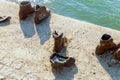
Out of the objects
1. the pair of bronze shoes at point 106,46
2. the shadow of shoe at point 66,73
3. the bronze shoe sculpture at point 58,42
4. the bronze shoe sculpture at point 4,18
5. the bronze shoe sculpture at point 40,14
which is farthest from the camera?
the bronze shoe sculpture at point 4,18

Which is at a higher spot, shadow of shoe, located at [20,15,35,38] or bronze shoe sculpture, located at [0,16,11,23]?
bronze shoe sculpture, located at [0,16,11,23]

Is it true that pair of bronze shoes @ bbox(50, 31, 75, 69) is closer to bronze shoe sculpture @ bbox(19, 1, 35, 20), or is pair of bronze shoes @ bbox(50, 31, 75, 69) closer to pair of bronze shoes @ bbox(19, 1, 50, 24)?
pair of bronze shoes @ bbox(19, 1, 50, 24)

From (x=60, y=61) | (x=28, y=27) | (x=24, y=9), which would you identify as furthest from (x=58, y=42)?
(x=24, y=9)

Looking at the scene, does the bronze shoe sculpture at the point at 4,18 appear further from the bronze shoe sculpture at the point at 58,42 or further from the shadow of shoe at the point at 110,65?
the shadow of shoe at the point at 110,65

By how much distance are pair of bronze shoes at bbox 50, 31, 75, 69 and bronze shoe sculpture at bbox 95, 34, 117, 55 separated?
670mm

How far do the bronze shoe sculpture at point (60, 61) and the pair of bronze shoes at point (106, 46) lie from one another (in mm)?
675

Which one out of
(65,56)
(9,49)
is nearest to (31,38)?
(9,49)

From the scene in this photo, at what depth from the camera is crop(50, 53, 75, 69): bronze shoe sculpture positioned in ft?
19.6

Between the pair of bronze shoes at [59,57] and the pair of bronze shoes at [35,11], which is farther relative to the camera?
the pair of bronze shoes at [35,11]

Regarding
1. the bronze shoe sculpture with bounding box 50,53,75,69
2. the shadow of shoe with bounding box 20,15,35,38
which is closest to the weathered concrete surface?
the shadow of shoe with bounding box 20,15,35,38

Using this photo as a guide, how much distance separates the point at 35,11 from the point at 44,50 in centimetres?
147

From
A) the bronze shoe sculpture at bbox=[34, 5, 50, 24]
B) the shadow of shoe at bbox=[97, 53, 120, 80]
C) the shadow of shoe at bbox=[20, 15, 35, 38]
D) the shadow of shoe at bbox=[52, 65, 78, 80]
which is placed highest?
the bronze shoe sculpture at bbox=[34, 5, 50, 24]

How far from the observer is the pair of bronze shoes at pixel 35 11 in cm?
752

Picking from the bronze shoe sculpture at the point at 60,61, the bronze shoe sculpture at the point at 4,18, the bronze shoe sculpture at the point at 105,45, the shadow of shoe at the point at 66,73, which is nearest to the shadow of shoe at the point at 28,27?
the bronze shoe sculpture at the point at 4,18
